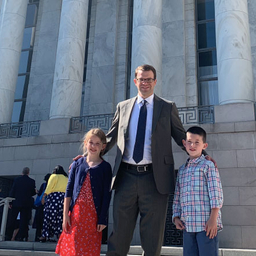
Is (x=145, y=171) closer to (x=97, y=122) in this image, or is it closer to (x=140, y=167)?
(x=140, y=167)

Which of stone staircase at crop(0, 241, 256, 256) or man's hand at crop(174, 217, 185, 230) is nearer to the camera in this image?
man's hand at crop(174, 217, 185, 230)

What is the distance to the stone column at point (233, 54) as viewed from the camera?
37.4 ft

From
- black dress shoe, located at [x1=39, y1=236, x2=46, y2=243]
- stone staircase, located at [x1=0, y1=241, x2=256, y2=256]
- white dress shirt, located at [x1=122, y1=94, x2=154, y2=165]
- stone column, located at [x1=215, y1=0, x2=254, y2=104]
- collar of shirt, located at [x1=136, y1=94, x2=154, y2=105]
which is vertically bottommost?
stone staircase, located at [x1=0, y1=241, x2=256, y2=256]

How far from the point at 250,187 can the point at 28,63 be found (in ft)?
47.7

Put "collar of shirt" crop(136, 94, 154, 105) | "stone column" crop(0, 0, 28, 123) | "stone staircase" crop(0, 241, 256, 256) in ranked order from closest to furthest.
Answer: "collar of shirt" crop(136, 94, 154, 105)
"stone staircase" crop(0, 241, 256, 256)
"stone column" crop(0, 0, 28, 123)

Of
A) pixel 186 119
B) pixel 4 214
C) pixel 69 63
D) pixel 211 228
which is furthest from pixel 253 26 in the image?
pixel 211 228

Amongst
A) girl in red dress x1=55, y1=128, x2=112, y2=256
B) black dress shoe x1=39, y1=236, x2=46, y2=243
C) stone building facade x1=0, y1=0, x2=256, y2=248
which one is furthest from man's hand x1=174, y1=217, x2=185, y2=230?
stone building facade x1=0, y1=0, x2=256, y2=248

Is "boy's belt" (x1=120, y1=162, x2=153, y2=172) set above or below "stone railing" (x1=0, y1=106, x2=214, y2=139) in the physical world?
below

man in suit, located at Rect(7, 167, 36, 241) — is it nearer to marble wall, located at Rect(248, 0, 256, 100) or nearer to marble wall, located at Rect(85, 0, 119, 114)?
marble wall, located at Rect(85, 0, 119, 114)

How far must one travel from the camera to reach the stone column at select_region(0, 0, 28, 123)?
1504cm

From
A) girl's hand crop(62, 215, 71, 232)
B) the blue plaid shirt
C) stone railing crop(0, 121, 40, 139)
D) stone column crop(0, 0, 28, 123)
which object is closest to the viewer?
the blue plaid shirt

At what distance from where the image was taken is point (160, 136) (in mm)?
4324

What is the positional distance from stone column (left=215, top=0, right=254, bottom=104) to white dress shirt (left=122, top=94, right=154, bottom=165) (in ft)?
24.8

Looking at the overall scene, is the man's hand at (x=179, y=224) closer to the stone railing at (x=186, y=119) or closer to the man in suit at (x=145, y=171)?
the man in suit at (x=145, y=171)
